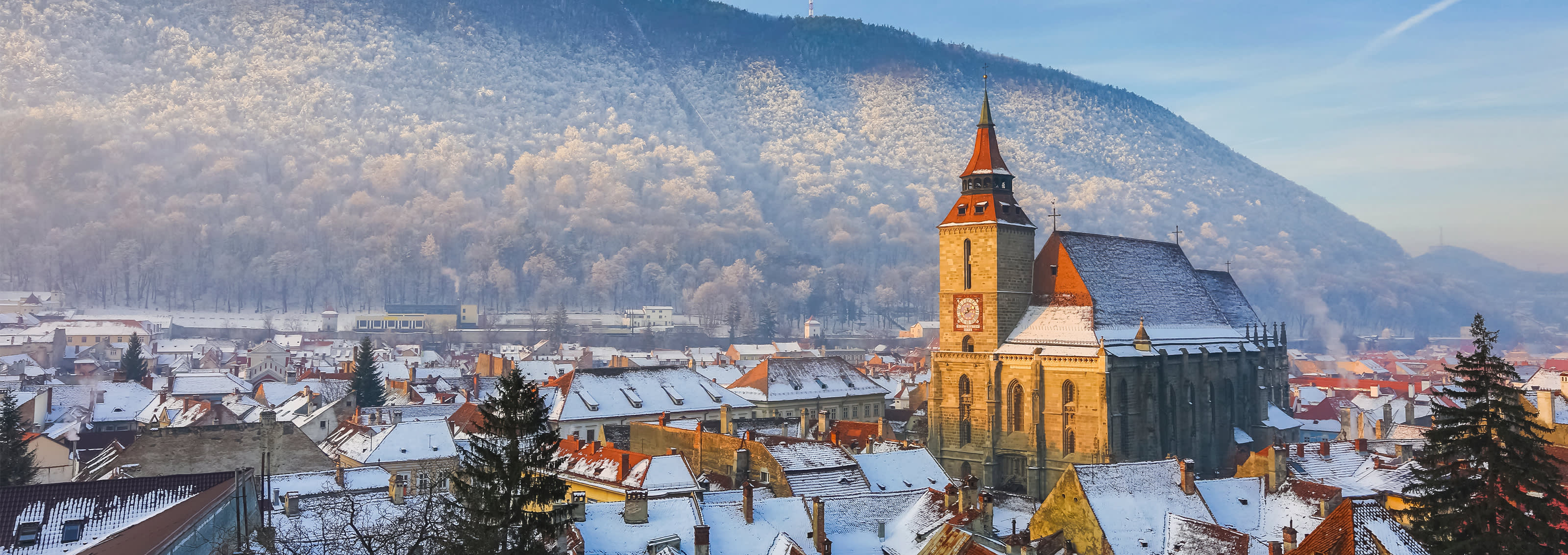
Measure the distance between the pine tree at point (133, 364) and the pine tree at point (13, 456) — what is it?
58.3 m

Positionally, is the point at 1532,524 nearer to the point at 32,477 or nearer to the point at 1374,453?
the point at 1374,453

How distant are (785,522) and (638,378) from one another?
48.1 meters

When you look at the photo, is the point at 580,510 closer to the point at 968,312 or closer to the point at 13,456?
the point at 13,456

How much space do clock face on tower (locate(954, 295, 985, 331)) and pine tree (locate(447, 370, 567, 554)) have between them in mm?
43212

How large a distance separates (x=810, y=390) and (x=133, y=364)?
70823mm

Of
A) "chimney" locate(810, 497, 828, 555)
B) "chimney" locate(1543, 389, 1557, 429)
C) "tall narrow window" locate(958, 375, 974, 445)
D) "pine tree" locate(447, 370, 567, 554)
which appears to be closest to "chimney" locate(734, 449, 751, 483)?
"chimney" locate(810, 497, 828, 555)

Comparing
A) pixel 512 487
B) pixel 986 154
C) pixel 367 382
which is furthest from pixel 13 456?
pixel 986 154

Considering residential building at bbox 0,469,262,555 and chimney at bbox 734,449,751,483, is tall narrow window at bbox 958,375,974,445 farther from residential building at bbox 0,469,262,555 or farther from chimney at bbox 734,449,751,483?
residential building at bbox 0,469,262,555

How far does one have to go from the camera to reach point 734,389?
97.8 meters

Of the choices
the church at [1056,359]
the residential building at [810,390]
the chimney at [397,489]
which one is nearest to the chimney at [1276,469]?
the church at [1056,359]

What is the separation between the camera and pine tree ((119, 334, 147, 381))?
381ft

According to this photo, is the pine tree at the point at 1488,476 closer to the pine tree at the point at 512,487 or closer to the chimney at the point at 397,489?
the pine tree at the point at 512,487

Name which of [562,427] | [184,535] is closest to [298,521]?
[184,535]

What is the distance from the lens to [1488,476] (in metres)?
25.3
